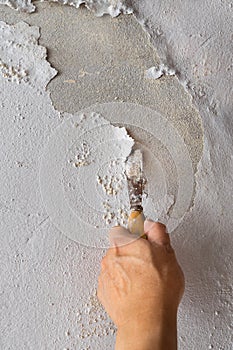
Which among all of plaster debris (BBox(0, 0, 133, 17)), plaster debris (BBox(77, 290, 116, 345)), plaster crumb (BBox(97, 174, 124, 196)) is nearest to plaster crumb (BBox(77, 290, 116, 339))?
plaster debris (BBox(77, 290, 116, 345))

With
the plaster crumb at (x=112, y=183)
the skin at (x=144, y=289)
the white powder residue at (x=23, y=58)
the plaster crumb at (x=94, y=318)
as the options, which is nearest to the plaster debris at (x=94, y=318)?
the plaster crumb at (x=94, y=318)

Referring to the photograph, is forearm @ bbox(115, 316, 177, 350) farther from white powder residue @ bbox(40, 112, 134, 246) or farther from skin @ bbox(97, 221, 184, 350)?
white powder residue @ bbox(40, 112, 134, 246)

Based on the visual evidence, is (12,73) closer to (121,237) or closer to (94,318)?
(121,237)

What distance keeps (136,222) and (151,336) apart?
0.22 metres

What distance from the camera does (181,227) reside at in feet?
3.39

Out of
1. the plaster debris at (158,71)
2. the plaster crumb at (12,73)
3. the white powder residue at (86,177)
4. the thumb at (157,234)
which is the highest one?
the plaster debris at (158,71)

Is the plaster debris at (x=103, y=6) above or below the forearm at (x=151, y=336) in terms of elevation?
above

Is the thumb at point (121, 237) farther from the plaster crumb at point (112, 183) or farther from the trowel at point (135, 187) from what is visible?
the plaster crumb at point (112, 183)

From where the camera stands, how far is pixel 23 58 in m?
1.08

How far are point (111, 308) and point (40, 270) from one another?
0.20 metres

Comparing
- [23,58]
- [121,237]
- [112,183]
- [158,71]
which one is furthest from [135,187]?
[23,58]

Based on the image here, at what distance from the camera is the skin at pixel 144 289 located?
829 mm

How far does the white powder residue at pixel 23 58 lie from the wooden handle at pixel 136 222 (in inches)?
14.2

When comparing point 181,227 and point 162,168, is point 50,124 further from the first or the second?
point 181,227
